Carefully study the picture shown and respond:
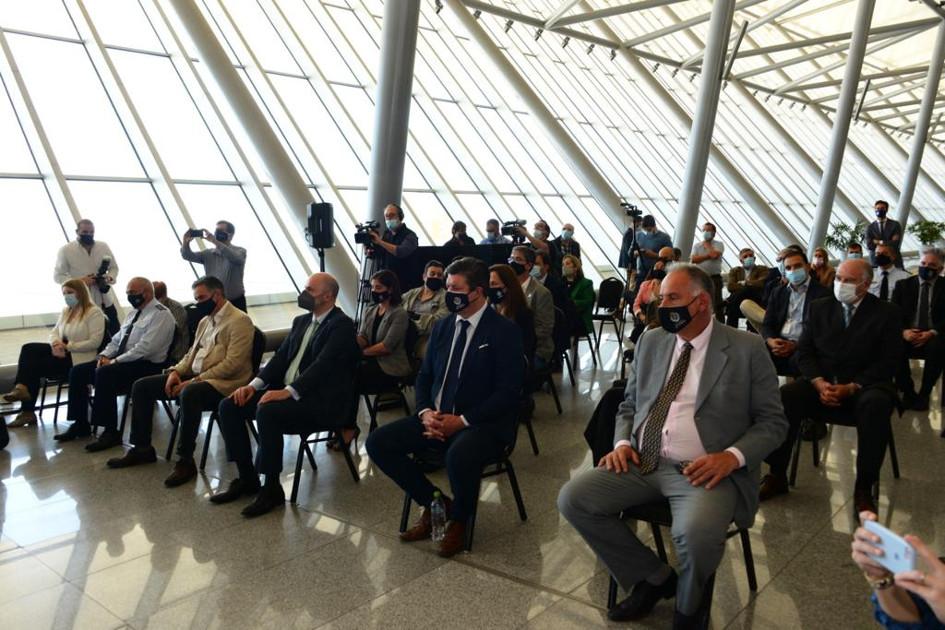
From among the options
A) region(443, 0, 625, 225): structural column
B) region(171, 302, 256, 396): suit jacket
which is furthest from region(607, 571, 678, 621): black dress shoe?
region(443, 0, 625, 225): structural column

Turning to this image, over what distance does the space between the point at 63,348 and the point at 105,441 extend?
1124mm

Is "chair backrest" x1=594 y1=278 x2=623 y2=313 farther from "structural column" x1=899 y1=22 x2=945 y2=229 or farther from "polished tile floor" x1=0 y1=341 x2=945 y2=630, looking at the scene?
"structural column" x1=899 y1=22 x2=945 y2=229

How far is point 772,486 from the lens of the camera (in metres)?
4.55

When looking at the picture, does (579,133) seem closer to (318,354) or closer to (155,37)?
(155,37)

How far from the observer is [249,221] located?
9711 millimetres

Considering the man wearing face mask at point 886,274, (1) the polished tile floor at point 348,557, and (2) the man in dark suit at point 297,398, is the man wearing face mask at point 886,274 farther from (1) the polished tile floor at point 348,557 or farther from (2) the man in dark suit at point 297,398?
(2) the man in dark suit at point 297,398

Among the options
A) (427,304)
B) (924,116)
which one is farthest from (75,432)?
(924,116)

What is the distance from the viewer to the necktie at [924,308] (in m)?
6.55

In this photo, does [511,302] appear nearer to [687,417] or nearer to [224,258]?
Answer: [687,417]

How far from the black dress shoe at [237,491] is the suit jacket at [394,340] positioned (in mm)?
1466

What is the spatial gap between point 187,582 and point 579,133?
1549cm

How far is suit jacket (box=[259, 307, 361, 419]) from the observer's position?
15.3 feet

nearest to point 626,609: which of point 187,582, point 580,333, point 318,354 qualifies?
point 187,582

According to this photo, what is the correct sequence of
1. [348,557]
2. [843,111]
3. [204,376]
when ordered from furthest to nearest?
[843,111] → [204,376] → [348,557]
